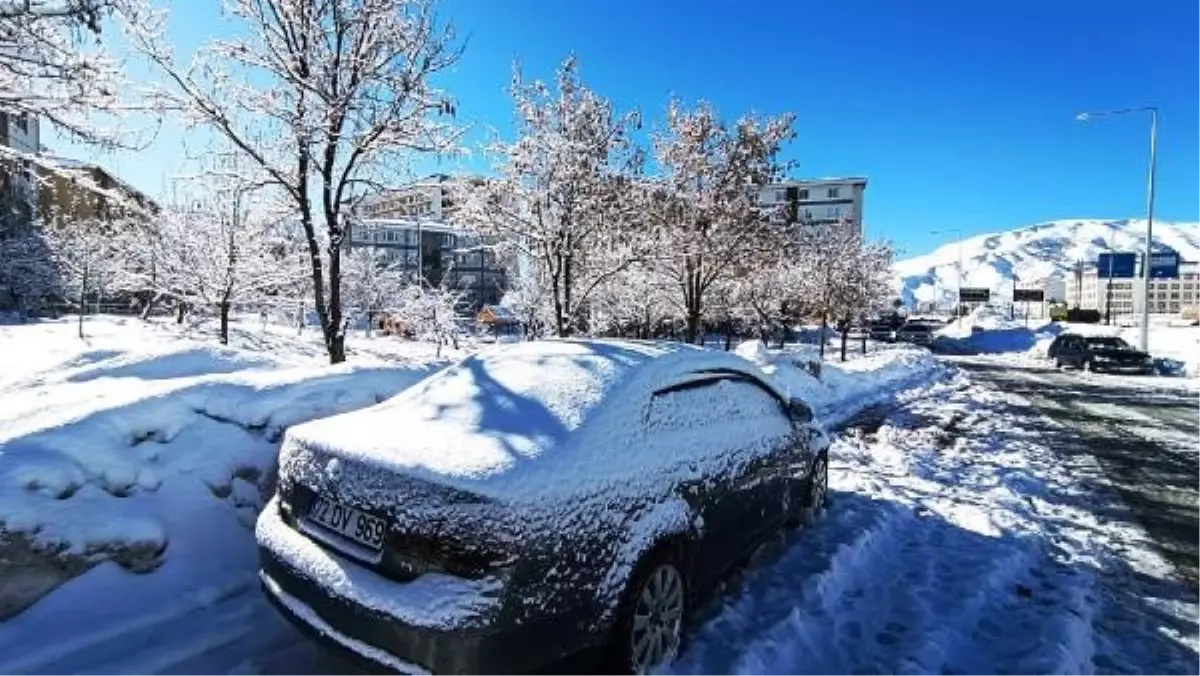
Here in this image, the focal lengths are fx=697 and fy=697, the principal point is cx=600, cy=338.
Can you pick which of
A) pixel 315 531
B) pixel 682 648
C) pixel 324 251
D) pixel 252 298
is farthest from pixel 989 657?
pixel 252 298

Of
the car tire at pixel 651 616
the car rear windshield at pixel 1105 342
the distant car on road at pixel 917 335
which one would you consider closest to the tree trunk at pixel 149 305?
the car tire at pixel 651 616

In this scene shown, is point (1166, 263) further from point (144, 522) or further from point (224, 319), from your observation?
point (144, 522)

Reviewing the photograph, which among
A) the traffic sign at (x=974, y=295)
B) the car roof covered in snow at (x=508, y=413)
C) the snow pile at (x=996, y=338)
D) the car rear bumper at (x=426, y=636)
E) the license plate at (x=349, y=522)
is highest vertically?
the traffic sign at (x=974, y=295)

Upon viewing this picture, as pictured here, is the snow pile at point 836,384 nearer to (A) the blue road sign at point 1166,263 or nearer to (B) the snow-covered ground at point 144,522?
(B) the snow-covered ground at point 144,522

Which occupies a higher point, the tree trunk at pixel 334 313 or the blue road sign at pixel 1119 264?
the blue road sign at pixel 1119 264

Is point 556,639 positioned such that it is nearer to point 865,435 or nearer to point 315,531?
point 315,531

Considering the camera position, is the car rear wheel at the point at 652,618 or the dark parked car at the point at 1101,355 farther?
the dark parked car at the point at 1101,355

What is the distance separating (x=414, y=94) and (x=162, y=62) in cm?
292

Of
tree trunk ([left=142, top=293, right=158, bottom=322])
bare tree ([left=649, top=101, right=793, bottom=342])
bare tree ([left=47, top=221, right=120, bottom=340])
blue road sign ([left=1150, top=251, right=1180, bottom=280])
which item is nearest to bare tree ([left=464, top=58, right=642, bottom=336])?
bare tree ([left=649, top=101, right=793, bottom=342])

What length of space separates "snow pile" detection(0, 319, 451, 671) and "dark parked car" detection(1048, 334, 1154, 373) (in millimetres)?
29214

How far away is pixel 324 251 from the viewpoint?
10.7 meters

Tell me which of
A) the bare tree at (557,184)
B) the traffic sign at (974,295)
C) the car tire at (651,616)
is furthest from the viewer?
the traffic sign at (974,295)

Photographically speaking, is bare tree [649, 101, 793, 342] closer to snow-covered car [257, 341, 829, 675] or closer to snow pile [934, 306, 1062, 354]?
snow-covered car [257, 341, 829, 675]

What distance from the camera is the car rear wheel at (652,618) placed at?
3.06 meters
